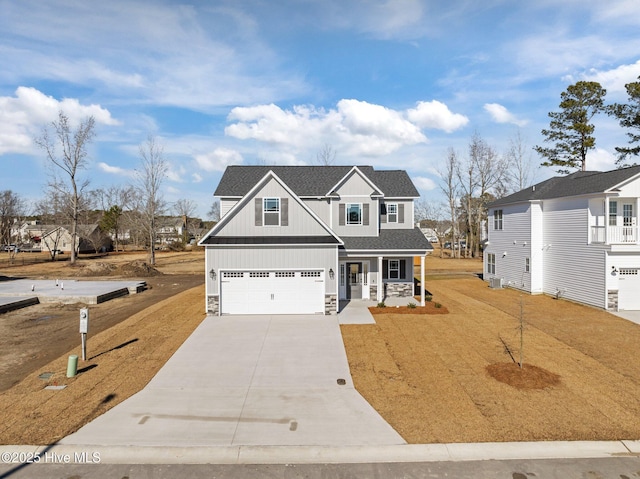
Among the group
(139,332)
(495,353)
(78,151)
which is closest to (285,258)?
(139,332)

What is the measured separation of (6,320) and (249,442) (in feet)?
56.5

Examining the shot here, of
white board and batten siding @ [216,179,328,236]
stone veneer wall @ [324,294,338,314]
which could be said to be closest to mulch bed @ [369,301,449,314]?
stone veneer wall @ [324,294,338,314]

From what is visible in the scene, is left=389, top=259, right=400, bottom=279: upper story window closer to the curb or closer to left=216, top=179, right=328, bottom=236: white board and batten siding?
left=216, top=179, right=328, bottom=236: white board and batten siding

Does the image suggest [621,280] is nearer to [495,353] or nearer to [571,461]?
[495,353]

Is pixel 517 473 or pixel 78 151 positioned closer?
pixel 517 473

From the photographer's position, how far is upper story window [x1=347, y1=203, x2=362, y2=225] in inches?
857

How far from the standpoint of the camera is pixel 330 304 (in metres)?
18.3

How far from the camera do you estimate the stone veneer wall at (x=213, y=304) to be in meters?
18.2

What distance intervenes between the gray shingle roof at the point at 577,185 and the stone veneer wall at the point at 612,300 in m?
5.16

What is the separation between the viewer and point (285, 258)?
18328 millimetres

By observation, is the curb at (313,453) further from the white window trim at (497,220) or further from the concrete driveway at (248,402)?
the white window trim at (497,220)

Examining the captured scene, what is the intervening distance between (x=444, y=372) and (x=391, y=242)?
33.8 feet

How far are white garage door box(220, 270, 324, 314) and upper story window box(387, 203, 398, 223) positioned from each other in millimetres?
6757

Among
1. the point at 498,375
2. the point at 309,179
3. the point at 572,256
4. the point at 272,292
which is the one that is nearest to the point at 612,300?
the point at 572,256
